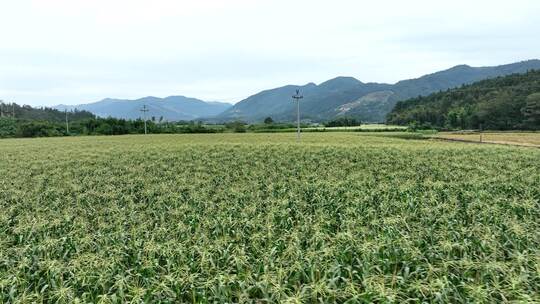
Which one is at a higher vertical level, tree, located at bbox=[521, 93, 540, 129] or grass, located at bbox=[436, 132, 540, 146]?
tree, located at bbox=[521, 93, 540, 129]

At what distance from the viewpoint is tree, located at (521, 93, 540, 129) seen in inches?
3718

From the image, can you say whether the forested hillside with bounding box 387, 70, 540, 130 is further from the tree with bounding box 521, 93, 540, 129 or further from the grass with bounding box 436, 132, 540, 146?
the grass with bounding box 436, 132, 540, 146

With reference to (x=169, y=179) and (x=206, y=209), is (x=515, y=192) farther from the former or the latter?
(x=169, y=179)

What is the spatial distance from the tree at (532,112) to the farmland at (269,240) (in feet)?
319

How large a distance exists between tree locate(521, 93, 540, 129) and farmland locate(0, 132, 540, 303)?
97.4m

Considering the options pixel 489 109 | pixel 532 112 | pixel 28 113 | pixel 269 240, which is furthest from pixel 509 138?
pixel 28 113

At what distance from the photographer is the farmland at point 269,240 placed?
5.11 metres

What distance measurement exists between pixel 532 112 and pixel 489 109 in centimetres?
1267

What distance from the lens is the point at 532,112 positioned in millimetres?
94938

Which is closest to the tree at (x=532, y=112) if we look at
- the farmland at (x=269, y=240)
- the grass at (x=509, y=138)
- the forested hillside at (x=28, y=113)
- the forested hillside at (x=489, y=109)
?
the forested hillside at (x=489, y=109)

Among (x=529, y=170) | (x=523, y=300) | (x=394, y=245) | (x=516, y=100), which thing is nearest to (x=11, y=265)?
(x=394, y=245)

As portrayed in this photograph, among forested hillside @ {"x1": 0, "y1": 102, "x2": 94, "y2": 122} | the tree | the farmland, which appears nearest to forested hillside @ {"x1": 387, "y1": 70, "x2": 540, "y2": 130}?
the tree

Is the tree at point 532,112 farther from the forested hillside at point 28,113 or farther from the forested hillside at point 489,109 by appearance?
the forested hillside at point 28,113

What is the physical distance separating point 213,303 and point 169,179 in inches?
585
